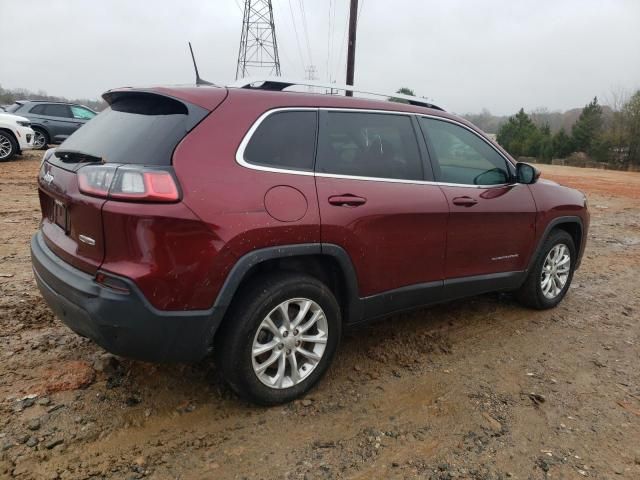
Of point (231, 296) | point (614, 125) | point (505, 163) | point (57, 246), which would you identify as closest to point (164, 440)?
point (231, 296)

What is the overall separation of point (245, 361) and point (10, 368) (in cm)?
158

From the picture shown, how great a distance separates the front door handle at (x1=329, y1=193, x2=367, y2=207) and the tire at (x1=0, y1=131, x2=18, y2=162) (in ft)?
41.7

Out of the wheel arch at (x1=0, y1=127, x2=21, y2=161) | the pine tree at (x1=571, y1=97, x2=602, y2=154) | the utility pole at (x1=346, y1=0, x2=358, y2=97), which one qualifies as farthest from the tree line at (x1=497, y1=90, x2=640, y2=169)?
the wheel arch at (x1=0, y1=127, x2=21, y2=161)

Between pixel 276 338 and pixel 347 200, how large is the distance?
87 centimetres

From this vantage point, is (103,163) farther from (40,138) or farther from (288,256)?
(40,138)

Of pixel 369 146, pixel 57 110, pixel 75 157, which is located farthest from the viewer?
pixel 57 110

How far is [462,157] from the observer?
376 centimetres

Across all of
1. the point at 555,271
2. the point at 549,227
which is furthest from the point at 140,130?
the point at 555,271

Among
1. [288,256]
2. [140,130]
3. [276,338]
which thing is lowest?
[276,338]

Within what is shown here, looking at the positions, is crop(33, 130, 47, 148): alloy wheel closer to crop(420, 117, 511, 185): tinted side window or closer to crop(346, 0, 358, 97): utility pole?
crop(346, 0, 358, 97): utility pole

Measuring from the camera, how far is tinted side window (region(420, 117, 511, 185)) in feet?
11.6

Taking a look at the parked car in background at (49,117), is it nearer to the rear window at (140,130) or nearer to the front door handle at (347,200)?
the rear window at (140,130)

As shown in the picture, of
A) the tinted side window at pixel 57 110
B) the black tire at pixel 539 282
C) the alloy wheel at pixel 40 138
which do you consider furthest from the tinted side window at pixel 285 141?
the tinted side window at pixel 57 110

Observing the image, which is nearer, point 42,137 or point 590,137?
point 42,137
